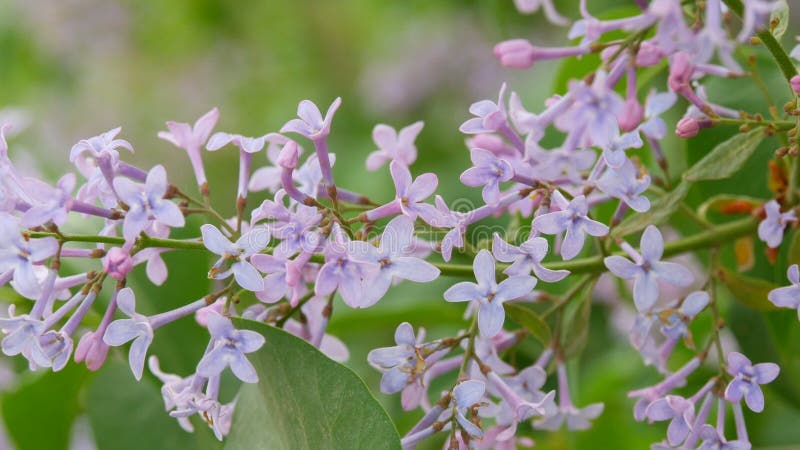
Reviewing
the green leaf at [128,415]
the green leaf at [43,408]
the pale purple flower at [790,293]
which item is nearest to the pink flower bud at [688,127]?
the pale purple flower at [790,293]

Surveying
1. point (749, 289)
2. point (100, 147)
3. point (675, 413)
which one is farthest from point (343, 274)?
point (749, 289)

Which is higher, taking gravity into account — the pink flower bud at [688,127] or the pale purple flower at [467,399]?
the pink flower bud at [688,127]

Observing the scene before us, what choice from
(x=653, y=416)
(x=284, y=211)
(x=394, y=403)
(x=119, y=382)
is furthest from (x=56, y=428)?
(x=653, y=416)

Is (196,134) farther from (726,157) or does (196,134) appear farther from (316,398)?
(726,157)

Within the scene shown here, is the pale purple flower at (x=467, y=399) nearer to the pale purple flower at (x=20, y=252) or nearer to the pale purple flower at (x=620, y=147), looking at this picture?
the pale purple flower at (x=620, y=147)

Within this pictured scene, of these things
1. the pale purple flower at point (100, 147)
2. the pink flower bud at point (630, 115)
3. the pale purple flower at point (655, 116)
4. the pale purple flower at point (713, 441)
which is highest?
the pink flower bud at point (630, 115)

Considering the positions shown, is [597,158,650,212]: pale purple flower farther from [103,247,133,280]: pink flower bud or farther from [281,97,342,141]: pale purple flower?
[103,247,133,280]: pink flower bud

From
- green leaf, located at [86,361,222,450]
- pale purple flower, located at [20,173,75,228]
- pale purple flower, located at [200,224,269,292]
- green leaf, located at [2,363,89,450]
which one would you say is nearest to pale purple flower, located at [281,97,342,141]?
pale purple flower, located at [200,224,269,292]
